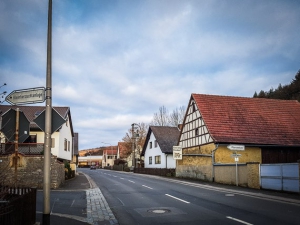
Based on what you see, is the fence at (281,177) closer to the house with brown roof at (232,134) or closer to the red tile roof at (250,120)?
the house with brown roof at (232,134)

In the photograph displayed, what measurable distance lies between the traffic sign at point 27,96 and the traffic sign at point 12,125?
1.19ft

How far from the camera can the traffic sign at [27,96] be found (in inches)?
293

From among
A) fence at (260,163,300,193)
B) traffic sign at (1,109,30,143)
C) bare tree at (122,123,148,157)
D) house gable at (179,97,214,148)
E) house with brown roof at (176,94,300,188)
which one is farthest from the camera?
bare tree at (122,123,148,157)

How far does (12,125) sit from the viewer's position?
7250mm

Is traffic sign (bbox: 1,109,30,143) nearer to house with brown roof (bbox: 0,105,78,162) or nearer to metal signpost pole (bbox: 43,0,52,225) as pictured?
metal signpost pole (bbox: 43,0,52,225)

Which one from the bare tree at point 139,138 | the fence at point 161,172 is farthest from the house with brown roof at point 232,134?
the bare tree at point 139,138

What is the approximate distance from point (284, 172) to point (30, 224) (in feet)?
50.0

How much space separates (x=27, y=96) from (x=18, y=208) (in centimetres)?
279

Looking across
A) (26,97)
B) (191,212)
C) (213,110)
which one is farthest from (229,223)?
(213,110)

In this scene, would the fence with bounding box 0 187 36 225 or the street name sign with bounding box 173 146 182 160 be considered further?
the street name sign with bounding box 173 146 182 160

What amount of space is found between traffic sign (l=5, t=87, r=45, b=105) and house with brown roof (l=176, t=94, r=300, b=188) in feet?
60.0

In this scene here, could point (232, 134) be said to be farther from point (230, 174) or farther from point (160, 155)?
point (160, 155)

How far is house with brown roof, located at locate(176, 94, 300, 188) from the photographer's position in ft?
89.7

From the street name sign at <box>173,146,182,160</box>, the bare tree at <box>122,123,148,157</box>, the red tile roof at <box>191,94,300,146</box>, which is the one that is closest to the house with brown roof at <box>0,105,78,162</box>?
the street name sign at <box>173,146,182,160</box>
